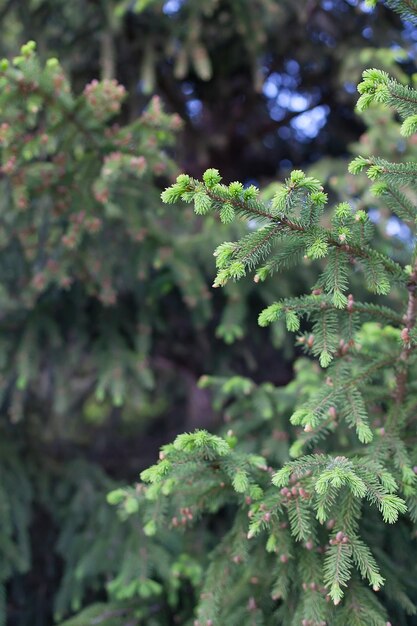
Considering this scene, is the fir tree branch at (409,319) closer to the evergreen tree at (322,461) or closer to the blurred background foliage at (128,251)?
the evergreen tree at (322,461)

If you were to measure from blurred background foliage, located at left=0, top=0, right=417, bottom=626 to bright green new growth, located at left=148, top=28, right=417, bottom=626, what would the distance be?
50cm

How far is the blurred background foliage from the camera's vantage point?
268 centimetres

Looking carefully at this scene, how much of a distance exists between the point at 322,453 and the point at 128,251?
184 cm

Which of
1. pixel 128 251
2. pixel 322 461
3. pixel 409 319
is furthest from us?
pixel 128 251

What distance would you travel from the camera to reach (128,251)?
126 inches

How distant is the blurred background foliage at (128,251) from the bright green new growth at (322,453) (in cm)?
50

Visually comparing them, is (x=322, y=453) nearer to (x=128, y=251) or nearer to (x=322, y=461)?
(x=322, y=461)

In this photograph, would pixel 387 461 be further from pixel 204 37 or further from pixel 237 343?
pixel 204 37

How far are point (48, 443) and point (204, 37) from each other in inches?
121

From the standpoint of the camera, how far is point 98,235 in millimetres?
3068

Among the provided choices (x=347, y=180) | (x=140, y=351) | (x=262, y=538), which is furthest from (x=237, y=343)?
(x=262, y=538)

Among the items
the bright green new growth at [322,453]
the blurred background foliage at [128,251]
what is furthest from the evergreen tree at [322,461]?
the blurred background foliage at [128,251]

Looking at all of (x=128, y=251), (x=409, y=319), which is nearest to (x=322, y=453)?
(x=409, y=319)

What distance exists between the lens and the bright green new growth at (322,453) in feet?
4.78
